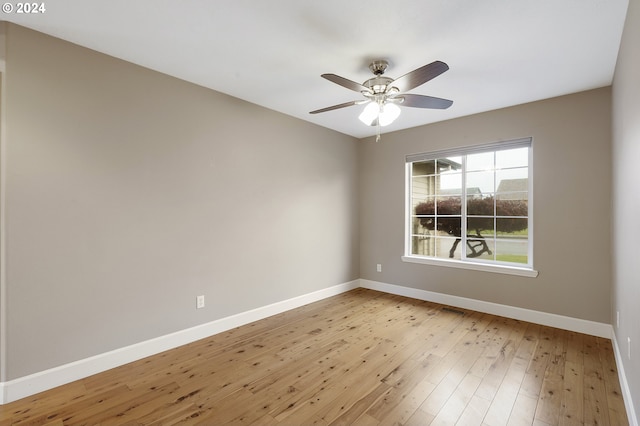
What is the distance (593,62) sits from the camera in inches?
97.1

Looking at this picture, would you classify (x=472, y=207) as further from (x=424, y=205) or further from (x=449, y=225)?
(x=424, y=205)

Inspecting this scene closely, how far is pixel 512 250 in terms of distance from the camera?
362 centimetres

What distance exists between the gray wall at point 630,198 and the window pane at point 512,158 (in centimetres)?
119

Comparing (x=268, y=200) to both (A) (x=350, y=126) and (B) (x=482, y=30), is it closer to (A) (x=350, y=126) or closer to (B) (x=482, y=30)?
(A) (x=350, y=126)

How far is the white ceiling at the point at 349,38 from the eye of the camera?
1837 mm

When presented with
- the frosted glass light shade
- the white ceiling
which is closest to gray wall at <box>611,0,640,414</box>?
the white ceiling

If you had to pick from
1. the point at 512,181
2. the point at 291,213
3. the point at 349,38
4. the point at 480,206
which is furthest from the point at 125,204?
the point at 512,181

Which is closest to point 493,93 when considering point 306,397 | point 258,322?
point 306,397

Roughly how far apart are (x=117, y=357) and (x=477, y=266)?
3973 mm

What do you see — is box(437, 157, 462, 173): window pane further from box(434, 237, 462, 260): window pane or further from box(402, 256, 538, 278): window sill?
box(402, 256, 538, 278): window sill

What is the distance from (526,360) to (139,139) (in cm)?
387

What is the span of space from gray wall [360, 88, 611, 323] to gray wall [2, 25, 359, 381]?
7.83 ft

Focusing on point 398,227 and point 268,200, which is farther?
point 398,227

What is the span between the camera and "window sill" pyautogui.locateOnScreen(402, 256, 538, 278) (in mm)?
3392
